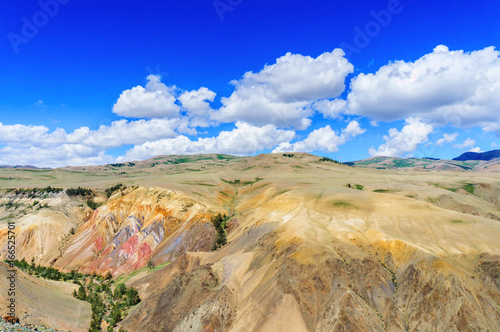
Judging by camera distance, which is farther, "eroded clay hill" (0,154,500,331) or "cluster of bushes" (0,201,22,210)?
"cluster of bushes" (0,201,22,210)

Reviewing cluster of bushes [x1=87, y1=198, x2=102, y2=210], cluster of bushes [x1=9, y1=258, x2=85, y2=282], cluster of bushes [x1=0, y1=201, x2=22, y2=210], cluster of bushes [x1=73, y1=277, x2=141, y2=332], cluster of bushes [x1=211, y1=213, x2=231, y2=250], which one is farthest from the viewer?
cluster of bushes [x1=87, y1=198, x2=102, y2=210]

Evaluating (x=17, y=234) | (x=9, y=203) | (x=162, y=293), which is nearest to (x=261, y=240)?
(x=162, y=293)

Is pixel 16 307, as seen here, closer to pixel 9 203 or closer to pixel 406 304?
pixel 406 304

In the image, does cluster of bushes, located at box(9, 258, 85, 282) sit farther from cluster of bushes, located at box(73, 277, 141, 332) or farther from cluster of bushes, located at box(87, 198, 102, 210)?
cluster of bushes, located at box(87, 198, 102, 210)

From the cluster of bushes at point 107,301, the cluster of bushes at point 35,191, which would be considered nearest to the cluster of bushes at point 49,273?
the cluster of bushes at point 107,301

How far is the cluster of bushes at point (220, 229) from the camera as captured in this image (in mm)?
73669

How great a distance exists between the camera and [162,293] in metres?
52.7

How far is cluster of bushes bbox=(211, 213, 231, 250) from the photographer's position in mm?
73669

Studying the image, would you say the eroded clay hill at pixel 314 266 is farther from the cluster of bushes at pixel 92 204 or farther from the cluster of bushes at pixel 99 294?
the cluster of bushes at pixel 92 204

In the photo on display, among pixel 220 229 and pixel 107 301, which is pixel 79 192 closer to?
pixel 107 301

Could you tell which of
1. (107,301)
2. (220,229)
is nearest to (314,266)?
(220,229)

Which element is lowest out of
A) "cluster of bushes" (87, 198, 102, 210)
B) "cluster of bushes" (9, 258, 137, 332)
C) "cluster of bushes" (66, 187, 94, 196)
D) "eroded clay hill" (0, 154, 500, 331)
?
"cluster of bushes" (9, 258, 137, 332)

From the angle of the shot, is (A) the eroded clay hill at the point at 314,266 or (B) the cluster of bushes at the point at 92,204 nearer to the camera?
(A) the eroded clay hill at the point at 314,266

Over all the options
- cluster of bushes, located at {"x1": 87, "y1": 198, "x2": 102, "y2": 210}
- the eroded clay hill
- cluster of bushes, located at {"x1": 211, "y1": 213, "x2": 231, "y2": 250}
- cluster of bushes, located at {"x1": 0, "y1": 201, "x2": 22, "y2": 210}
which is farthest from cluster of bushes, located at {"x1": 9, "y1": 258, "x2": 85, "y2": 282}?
cluster of bushes, located at {"x1": 0, "y1": 201, "x2": 22, "y2": 210}
